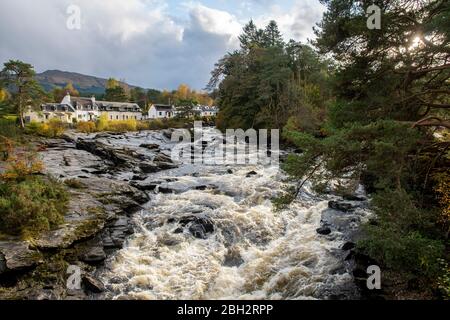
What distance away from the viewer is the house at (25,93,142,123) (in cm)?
6956

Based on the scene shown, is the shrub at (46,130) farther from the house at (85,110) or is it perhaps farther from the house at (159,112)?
the house at (159,112)

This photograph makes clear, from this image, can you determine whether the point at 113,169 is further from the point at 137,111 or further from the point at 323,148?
the point at 137,111

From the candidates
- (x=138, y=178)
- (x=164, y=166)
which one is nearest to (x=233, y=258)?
(x=138, y=178)

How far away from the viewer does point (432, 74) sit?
43.1 ft

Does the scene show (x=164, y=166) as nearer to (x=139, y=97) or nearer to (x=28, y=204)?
(x=28, y=204)

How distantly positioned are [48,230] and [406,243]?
38.6ft

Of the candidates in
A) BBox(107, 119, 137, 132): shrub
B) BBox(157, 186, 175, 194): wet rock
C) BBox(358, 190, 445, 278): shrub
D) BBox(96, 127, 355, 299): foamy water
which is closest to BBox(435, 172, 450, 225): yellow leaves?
BBox(358, 190, 445, 278): shrub

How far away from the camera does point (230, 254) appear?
11.9 m

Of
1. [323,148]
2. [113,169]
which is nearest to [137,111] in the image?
[113,169]

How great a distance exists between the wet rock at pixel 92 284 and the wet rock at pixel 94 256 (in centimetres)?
99

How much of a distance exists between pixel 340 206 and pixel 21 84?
46.4 m

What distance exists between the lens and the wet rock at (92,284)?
371 inches

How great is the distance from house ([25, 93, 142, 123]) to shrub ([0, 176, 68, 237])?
56.1m

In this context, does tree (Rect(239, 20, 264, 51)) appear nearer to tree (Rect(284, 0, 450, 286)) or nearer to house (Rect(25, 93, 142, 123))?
house (Rect(25, 93, 142, 123))
